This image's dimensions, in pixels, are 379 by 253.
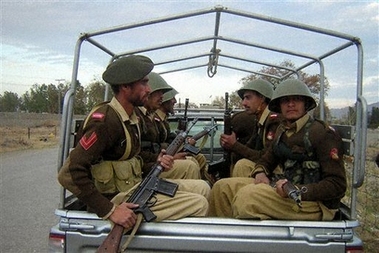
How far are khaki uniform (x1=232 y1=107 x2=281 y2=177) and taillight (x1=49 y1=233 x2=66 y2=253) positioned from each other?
1801 millimetres

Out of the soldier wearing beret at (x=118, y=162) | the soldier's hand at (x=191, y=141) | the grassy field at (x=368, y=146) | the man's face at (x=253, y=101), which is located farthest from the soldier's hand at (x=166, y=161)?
the grassy field at (x=368, y=146)

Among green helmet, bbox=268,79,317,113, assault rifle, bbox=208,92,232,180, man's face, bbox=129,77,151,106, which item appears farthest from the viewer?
assault rifle, bbox=208,92,232,180

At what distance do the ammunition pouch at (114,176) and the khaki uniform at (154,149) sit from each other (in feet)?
1.64

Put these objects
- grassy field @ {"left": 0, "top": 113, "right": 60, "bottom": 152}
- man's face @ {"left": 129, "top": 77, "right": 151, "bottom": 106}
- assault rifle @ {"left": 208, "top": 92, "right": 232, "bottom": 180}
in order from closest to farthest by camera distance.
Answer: man's face @ {"left": 129, "top": 77, "right": 151, "bottom": 106}, assault rifle @ {"left": 208, "top": 92, "right": 232, "bottom": 180}, grassy field @ {"left": 0, "top": 113, "right": 60, "bottom": 152}

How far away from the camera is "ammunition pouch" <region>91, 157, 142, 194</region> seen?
282 centimetres

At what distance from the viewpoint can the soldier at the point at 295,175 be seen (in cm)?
274

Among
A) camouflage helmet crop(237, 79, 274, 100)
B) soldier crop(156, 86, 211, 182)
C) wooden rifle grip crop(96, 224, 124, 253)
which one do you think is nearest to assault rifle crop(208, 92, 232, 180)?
soldier crop(156, 86, 211, 182)

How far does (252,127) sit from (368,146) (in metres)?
5.70

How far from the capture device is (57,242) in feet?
8.46

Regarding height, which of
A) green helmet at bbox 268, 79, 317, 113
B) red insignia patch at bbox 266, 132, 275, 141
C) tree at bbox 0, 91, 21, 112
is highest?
tree at bbox 0, 91, 21, 112

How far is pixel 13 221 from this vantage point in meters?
6.70

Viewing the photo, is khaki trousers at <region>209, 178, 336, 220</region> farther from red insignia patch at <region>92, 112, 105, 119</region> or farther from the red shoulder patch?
the red shoulder patch

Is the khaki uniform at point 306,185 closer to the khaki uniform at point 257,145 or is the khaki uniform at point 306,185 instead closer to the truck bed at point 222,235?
the truck bed at point 222,235

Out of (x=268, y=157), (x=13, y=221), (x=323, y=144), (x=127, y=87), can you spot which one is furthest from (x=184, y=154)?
(x=13, y=221)
